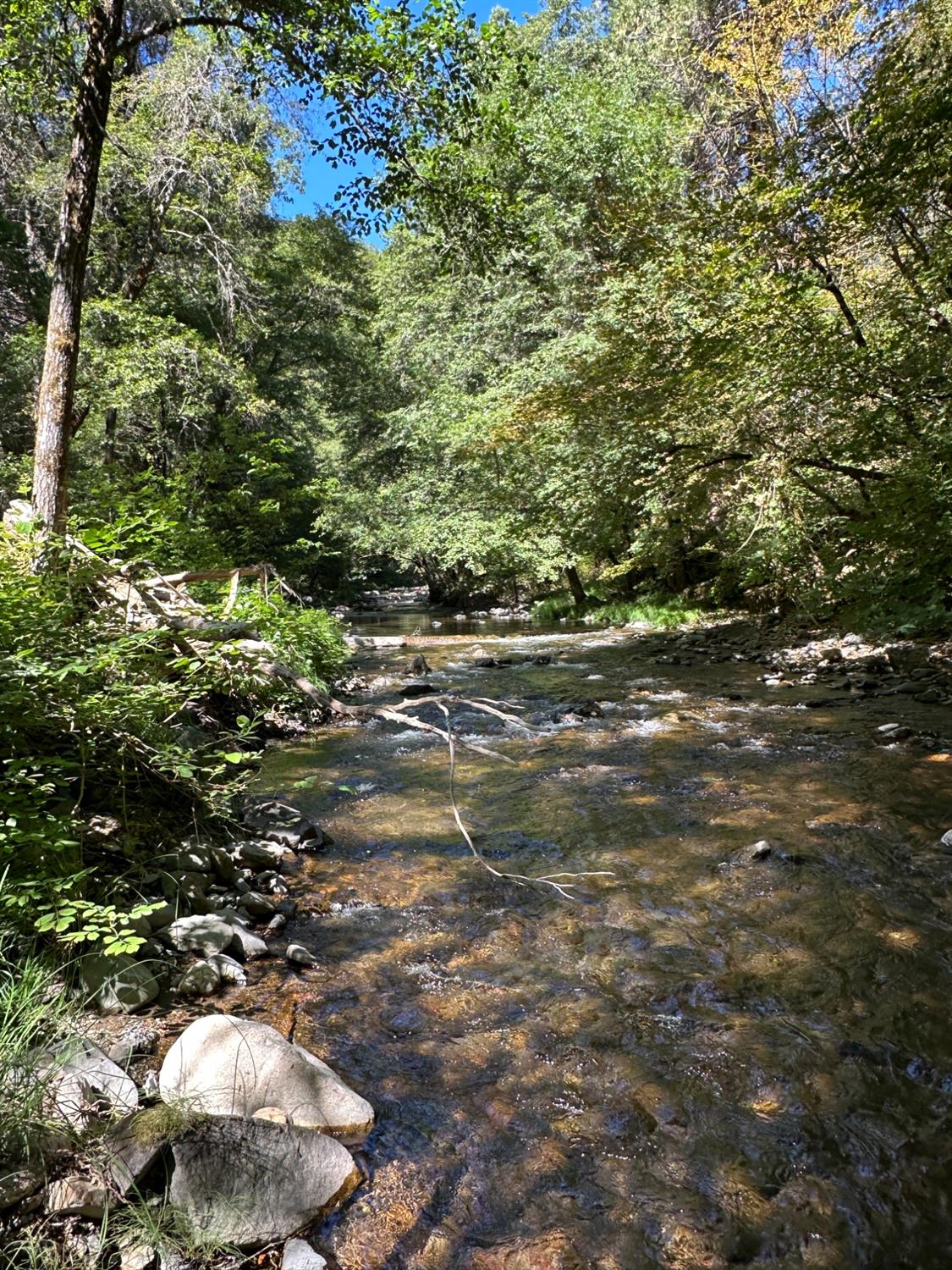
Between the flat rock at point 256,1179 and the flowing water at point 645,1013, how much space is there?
0.12m

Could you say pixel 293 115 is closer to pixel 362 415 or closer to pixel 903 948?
pixel 903 948

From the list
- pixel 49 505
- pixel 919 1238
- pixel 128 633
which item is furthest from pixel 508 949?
pixel 49 505

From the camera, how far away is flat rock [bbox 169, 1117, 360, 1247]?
2.04 metres

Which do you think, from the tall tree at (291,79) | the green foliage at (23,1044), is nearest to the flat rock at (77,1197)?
the green foliage at (23,1044)

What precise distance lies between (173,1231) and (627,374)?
42.9 feet

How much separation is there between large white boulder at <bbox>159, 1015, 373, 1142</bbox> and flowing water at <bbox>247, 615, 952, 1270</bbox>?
0.16m

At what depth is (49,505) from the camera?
5.91 meters

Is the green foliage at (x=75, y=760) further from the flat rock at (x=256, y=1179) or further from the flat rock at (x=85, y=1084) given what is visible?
the flat rock at (x=256, y=1179)

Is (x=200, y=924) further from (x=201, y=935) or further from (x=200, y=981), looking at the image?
(x=200, y=981)

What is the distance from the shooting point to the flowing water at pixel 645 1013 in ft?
7.22

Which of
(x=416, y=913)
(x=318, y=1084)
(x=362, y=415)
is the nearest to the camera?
(x=318, y=1084)

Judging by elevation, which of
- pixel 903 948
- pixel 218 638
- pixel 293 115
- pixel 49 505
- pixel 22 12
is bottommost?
pixel 903 948

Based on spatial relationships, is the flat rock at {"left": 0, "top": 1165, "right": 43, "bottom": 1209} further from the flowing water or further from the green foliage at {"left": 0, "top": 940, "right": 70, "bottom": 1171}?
the flowing water

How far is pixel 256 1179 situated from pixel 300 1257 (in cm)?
26
